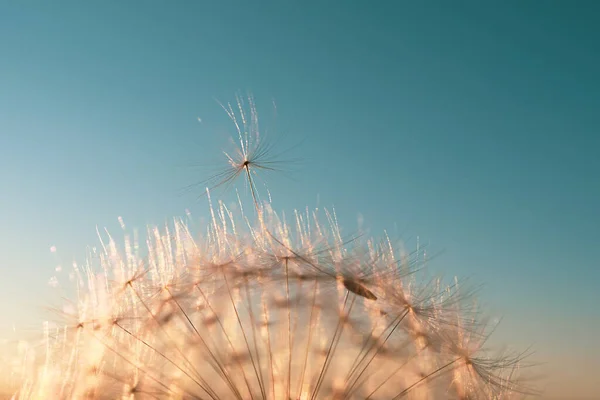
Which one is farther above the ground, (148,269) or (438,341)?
(148,269)

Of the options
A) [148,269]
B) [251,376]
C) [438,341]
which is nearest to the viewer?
[251,376]

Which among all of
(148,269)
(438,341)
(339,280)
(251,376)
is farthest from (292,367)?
(148,269)

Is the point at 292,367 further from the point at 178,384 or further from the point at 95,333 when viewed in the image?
the point at 95,333

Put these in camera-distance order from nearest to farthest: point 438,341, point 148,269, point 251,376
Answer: point 251,376, point 438,341, point 148,269

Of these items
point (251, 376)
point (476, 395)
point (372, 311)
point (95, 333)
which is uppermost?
point (95, 333)

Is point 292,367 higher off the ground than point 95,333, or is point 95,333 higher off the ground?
point 95,333

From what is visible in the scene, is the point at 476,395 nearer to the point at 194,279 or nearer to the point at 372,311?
the point at 372,311

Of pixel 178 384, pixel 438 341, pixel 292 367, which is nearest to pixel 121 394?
pixel 178 384

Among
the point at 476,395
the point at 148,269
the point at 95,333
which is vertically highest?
the point at 148,269

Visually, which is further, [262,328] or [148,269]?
[148,269]
